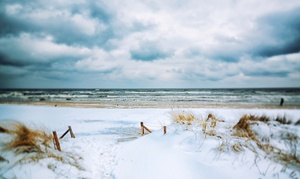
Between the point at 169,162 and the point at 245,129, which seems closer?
the point at 169,162

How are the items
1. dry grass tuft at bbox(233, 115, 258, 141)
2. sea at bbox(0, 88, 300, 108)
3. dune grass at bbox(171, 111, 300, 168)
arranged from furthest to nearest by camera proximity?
sea at bbox(0, 88, 300, 108), dry grass tuft at bbox(233, 115, 258, 141), dune grass at bbox(171, 111, 300, 168)

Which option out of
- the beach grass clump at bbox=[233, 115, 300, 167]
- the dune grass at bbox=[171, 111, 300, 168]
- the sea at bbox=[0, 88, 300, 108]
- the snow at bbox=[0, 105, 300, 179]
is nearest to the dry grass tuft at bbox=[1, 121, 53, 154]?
the snow at bbox=[0, 105, 300, 179]

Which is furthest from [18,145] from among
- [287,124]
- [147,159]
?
[287,124]

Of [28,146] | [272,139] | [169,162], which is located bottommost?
[169,162]

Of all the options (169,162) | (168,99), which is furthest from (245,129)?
(168,99)

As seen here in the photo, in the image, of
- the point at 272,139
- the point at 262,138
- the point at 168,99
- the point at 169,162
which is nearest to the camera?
the point at 169,162

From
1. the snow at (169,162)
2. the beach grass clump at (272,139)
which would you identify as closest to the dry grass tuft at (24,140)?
the snow at (169,162)

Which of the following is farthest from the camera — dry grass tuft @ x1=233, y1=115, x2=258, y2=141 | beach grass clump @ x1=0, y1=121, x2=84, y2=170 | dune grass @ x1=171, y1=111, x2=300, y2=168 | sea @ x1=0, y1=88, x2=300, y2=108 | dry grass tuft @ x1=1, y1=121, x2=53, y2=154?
sea @ x1=0, y1=88, x2=300, y2=108

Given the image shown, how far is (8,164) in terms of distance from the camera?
15.7ft

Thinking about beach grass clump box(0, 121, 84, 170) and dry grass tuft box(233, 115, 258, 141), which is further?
dry grass tuft box(233, 115, 258, 141)

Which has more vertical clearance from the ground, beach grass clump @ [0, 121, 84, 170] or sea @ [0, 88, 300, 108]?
beach grass clump @ [0, 121, 84, 170]

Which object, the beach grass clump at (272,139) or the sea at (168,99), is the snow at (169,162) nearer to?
the beach grass clump at (272,139)

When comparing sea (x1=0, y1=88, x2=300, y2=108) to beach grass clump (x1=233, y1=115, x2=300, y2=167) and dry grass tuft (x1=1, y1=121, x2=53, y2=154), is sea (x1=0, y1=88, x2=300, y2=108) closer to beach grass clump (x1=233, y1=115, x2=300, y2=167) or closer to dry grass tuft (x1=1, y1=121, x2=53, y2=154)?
beach grass clump (x1=233, y1=115, x2=300, y2=167)

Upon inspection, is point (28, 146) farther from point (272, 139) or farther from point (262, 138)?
point (272, 139)
